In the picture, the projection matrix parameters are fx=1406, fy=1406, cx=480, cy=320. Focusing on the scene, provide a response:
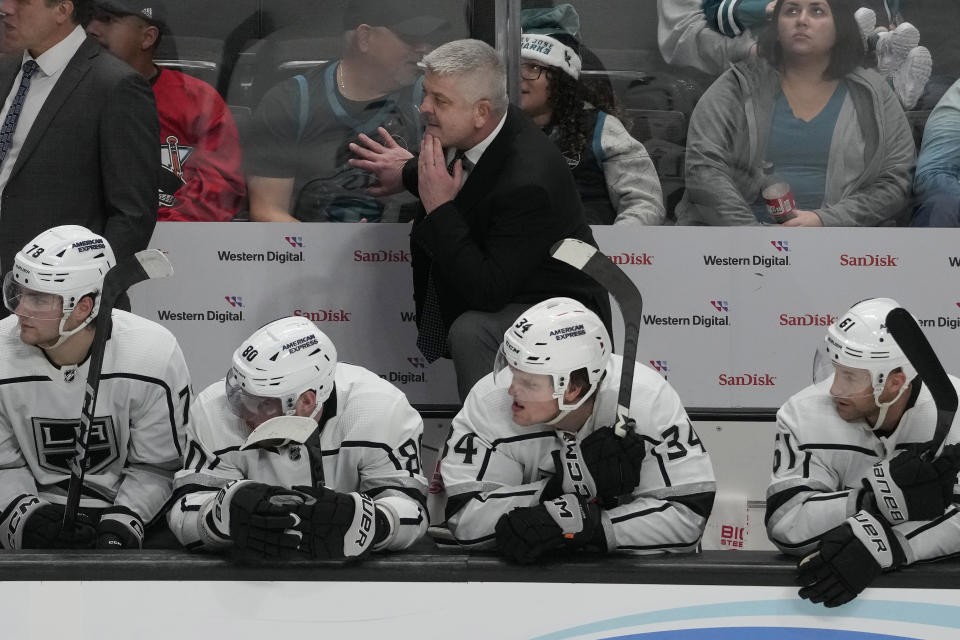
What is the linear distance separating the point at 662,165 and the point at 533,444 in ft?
5.49

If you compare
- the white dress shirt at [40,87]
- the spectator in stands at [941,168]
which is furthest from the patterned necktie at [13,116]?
the spectator in stands at [941,168]

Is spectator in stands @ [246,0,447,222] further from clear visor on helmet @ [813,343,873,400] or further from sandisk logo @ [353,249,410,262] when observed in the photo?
clear visor on helmet @ [813,343,873,400]

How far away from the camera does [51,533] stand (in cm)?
342

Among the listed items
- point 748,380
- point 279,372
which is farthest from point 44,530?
point 748,380

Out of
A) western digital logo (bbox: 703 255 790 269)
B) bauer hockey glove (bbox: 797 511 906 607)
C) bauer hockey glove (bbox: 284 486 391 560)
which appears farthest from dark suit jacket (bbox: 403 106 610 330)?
bauer hockey glove (bbox: 797 511 906 607)

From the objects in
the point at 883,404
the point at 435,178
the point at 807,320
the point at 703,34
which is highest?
the point at 703,34

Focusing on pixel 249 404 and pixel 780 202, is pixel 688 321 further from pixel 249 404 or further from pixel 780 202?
pixel 249 404

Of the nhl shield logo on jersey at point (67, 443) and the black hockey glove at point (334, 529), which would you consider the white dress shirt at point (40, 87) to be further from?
the black hockey glove at point (334, 529)

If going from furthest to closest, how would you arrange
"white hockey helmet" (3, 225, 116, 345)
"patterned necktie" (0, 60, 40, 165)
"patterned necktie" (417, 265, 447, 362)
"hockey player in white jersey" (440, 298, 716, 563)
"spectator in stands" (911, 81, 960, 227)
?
"spectator in stands" (911, 81, 960, 227), "patterned necktie" (417, 265, 447, 362), "patterned necktie" (0, 60, 40, 165), "white hockey helmet" (3, 225, 116, 345), "hockey player in white jersey" (440, 298, 716, 563)

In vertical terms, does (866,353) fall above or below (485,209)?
below

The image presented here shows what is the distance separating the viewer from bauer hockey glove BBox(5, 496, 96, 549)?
3.41 meters

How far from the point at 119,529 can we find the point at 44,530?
0.18 m

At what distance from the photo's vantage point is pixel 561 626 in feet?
9.73

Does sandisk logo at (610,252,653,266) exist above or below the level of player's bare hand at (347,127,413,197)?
below
